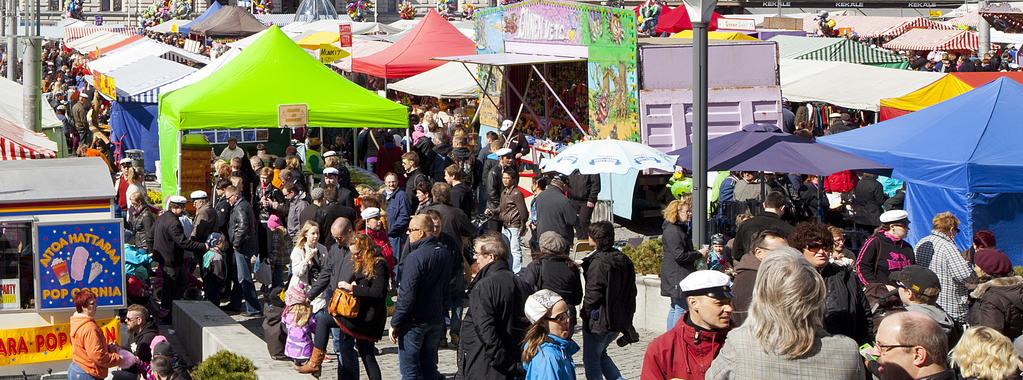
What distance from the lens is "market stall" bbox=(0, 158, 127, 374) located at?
10.3 meters

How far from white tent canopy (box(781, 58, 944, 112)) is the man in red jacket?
15.5 m

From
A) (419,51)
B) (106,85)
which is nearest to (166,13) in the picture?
(419,51)

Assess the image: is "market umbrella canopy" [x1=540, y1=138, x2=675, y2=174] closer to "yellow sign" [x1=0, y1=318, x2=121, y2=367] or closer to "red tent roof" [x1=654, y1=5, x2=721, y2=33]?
"yellow sign" [x1=0, y1=318, x2=121, y2=367]

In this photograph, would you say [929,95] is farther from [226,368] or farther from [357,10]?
[357,10]

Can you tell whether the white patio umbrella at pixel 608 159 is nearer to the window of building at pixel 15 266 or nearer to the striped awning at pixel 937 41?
the window of building at pixel 15 266

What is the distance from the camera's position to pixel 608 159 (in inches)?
591

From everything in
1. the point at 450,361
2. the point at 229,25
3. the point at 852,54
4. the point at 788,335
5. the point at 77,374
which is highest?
the point at 229,25

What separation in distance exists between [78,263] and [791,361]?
702 cm

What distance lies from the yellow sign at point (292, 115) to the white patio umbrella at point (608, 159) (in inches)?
152

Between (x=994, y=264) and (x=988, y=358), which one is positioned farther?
(x=994, y=264)

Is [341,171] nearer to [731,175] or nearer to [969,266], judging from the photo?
[731,175]

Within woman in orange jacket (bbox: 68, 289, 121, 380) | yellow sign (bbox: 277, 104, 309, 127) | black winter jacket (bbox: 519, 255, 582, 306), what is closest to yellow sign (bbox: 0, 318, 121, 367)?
woman in orange jacket (bbox: 68, 289, 121, 380)

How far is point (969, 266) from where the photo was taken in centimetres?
1016

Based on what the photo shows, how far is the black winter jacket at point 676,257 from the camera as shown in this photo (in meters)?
10.2
